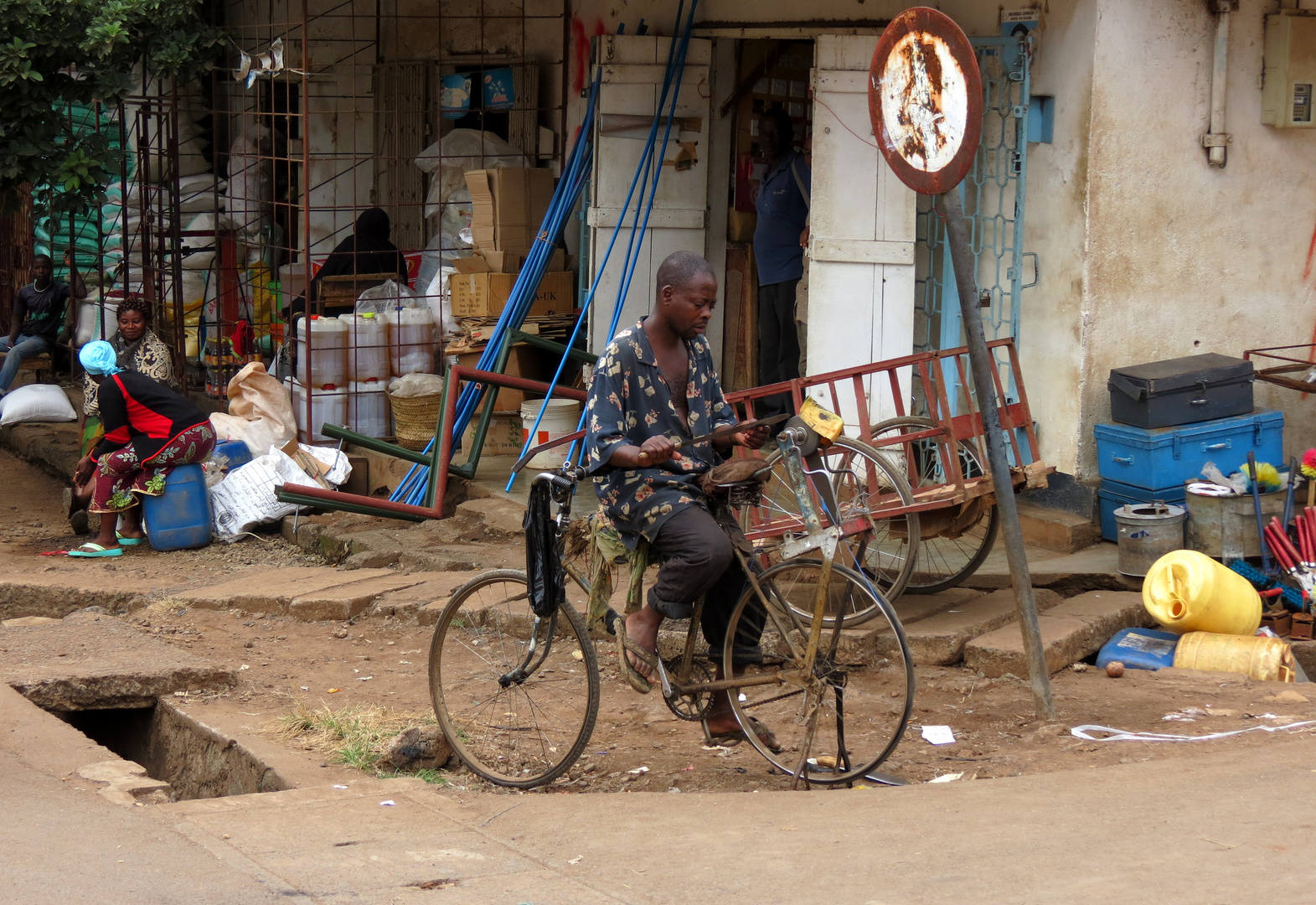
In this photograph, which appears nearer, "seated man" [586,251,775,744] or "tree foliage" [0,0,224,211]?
"seated man" [586,251,775,744]

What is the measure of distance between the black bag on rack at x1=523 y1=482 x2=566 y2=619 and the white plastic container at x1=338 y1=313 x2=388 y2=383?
5.79 metres

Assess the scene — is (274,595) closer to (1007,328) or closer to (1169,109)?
(1007,328)

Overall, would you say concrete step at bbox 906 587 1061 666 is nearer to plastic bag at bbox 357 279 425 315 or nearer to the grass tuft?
the grass tuft

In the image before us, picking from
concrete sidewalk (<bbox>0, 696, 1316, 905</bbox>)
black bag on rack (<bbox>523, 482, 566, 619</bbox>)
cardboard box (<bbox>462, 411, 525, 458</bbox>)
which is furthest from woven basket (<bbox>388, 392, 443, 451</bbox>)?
concrete sidewalk (<bbox>0, 696, 1316, 905</bbox>)

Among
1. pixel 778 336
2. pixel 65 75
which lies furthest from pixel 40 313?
pixel 778 336

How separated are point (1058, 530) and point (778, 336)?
2692mm

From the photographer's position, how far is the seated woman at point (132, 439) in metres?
8.50

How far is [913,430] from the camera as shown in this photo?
6246 mm

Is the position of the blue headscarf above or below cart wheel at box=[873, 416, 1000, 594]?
above

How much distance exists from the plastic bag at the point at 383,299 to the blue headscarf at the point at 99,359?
6.59ft

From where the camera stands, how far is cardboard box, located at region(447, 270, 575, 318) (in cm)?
984

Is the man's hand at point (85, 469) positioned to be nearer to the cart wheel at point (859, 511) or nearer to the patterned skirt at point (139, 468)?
the patterned skirt at point (139, 468)

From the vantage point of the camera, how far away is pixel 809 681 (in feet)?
13.8

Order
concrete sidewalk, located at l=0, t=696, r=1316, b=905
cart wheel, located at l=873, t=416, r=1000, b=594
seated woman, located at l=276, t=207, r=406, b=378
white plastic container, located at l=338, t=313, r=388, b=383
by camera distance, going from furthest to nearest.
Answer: seated woman, located at l=276, t=207, r=406, b=378 < white plastic container, located at l=338, t=313, r=388, b=383 < cart wheel, located at l=873, t=416, r=1000, b=594 < concrete sidewalk, located at l=0, t=696, r=1316, b=905
